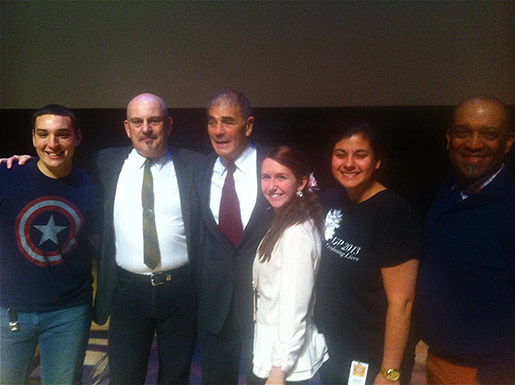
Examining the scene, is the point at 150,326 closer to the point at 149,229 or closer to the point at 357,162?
the point at 149,229

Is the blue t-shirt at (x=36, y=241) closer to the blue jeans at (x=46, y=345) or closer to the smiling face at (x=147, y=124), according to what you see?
the blue jeans at (x=46, y=345)

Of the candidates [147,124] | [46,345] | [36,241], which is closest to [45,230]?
[36,241]

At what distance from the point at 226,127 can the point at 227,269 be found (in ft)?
2.26

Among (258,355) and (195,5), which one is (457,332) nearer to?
(258,355)

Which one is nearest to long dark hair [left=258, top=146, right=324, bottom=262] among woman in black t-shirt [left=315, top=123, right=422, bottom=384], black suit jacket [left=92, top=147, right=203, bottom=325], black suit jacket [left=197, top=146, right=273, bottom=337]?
woman in black t-shirt [left=315, top=123, right=422, bottom=384]

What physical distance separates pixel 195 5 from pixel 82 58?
825mm

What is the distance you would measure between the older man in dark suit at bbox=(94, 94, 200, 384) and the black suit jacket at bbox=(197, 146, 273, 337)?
0.30 feet

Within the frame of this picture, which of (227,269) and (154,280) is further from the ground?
(227,269)

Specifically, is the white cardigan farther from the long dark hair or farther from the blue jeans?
the blue jeans

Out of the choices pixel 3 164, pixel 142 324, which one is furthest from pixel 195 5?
pixel 142 324

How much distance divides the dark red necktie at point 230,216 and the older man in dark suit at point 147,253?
17 cm

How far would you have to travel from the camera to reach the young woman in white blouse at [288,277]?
129cm

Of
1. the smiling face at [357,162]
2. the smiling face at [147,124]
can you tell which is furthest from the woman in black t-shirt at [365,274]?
the smiling face at [147,124]

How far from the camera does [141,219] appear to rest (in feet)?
5.91
